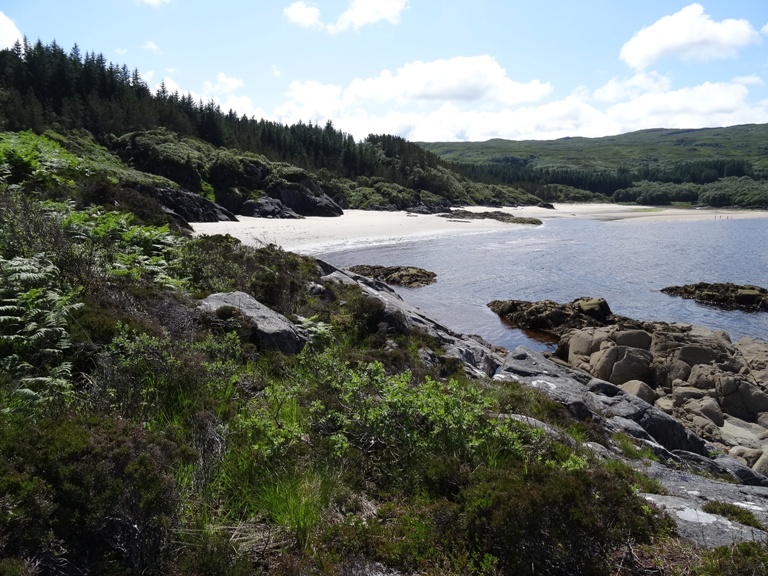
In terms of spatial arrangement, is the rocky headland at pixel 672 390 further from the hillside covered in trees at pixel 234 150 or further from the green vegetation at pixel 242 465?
the hillside covered in trees at pixel 234 150

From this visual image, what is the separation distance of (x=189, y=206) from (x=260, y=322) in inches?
1605

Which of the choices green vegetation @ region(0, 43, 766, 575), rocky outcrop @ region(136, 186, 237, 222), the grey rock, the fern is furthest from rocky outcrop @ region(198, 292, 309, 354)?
rocky outcrop @ region(136, 186, 237, 222)

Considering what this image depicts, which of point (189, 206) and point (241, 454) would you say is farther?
point (189, 206)

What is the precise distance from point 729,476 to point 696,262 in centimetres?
3980

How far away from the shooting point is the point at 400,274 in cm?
3419

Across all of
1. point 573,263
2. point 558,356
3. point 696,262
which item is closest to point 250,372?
point 558,356

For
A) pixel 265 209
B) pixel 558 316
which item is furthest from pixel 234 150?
pixel 558 316

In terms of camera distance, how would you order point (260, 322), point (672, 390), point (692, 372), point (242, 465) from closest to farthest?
point (242, 465)
point (260, 322)
point (672, 390)
point (692, 372)

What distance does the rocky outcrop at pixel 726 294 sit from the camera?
98.2 feet

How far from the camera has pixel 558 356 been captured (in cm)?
2145

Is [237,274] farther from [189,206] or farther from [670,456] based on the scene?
[189,206]

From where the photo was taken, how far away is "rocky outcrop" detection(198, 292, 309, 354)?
8.42 m

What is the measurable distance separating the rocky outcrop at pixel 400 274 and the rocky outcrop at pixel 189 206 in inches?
582

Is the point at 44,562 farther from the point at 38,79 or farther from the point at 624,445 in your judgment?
the point at 38,79
